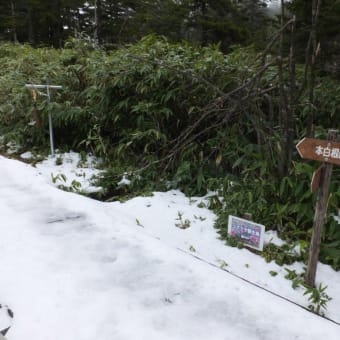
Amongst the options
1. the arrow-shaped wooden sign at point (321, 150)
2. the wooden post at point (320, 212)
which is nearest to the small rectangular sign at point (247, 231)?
the wooden post at point (320, 212)

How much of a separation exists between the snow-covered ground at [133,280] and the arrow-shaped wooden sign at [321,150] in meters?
0.86

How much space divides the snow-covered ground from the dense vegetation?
423mm

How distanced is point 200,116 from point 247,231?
1588 mm

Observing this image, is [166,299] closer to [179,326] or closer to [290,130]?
[179,326]

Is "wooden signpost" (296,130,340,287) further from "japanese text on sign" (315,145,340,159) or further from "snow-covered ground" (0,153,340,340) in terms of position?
"snow-covered ground" (0,153,340,340)

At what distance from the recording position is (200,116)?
357 cm

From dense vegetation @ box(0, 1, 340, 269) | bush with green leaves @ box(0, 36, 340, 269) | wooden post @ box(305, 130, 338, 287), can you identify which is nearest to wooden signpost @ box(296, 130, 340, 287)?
wooden post @ box(305, 130, 338, 287)

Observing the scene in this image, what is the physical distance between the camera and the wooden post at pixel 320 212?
1919 millimetres

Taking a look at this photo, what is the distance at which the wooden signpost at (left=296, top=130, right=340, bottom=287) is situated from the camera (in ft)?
6.12

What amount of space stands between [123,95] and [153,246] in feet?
7.84

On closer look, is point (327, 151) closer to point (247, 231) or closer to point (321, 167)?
point (321, 167)

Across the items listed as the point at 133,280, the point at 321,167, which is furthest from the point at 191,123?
the point at 133,280

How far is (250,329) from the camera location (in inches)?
60.6

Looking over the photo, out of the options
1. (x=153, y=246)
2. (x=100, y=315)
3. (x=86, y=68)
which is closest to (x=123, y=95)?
(x=86, y=68)
